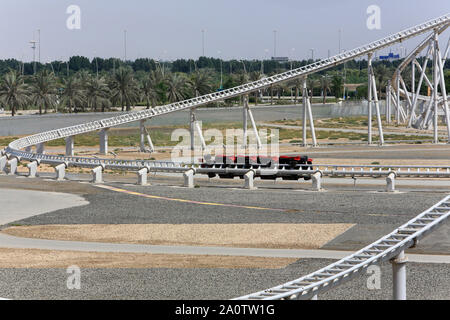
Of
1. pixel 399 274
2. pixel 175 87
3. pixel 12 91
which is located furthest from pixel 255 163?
pixel 175 87

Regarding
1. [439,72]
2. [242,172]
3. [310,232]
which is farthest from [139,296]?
[439,72]

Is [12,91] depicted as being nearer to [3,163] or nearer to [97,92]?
[97,92]

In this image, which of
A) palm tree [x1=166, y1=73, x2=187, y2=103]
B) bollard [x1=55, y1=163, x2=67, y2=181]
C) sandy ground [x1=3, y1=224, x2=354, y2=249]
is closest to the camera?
sandy ground [x1=3, y1=224, x2=354, y2=249]

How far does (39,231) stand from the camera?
119 ft

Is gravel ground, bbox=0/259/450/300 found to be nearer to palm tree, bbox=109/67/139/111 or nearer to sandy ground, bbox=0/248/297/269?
sandy ground, bbox=0/248/297/269

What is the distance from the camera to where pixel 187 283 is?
25688mm

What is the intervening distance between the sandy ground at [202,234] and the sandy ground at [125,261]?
2689 millimetres

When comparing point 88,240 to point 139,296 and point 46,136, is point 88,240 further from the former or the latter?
point 46,136

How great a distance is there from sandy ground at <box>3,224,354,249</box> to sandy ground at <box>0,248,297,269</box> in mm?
2689

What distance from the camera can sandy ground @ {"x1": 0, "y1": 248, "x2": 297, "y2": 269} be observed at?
28547mm

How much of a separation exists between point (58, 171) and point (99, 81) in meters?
108

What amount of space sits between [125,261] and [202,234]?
6.04 m

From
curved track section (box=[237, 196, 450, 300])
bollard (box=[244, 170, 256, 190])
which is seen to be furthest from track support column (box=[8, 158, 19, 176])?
curved track section (box=[237, 196, 450, 300])

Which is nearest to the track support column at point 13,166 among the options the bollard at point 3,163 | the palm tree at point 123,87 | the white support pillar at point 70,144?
the bollard at point 3,163
